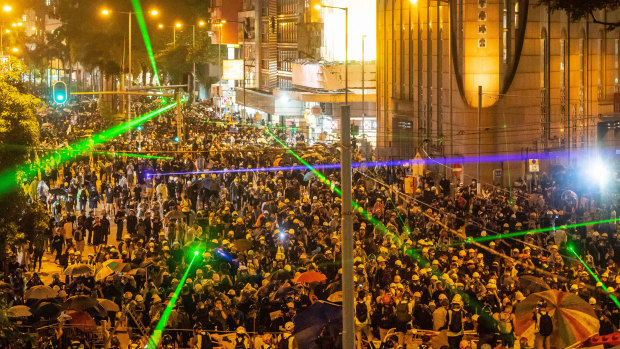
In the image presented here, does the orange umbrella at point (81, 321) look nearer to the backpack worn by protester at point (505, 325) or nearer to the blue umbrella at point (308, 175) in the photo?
the backpack worn by protester at point (505, 325)

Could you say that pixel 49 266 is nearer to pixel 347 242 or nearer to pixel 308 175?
pixel 308 175

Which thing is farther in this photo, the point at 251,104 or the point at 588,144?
the point at 251,104

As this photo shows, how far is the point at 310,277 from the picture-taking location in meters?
18.7

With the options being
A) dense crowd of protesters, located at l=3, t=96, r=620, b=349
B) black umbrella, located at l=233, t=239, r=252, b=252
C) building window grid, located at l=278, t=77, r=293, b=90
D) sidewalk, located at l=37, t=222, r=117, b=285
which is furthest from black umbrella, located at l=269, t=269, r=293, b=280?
building window grid, located at l=278, t=77, r=293, b=90

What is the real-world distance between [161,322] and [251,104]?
206ft

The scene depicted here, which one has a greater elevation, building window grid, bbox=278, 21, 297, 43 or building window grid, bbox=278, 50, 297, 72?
building window grid, bbox=278, 21, 297, 43

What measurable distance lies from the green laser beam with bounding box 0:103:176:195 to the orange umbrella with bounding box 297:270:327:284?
5.38 meters

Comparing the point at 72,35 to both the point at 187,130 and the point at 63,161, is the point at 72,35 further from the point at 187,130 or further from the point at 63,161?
the point at 63,161

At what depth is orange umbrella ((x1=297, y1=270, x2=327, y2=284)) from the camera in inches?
734

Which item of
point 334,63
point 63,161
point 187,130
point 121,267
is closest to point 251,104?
point 334,63

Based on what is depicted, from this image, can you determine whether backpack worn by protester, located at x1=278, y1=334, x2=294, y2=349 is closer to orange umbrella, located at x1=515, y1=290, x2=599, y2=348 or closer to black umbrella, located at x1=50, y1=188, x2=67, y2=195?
orange umbrella, located at x1=515, y1=290, x2=599, y2=348

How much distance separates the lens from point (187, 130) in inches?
Answer: 2283

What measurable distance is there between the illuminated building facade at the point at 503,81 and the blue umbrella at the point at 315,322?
24.6 metres

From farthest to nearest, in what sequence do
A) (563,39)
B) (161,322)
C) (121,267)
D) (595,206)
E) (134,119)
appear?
(134,119) < (563,39) < (595,206) < (121,267) < (161,322)
